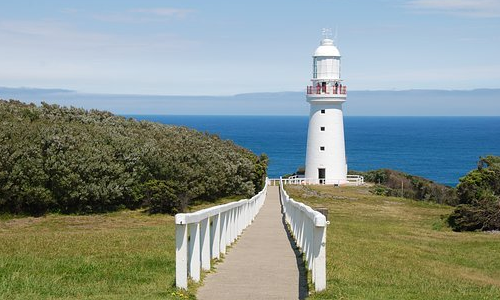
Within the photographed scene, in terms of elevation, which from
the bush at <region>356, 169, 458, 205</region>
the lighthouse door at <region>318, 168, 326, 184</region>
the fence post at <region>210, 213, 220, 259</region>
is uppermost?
the fence post at <region>210, 213, 220, 259</region>

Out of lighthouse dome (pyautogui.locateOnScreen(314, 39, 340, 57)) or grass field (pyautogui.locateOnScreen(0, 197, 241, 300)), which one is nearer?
grass field (pyautogui.locateOnScreen(0, 197, 241, 300))

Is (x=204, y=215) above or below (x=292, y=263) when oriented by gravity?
above

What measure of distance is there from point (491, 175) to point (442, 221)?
743 centimetres

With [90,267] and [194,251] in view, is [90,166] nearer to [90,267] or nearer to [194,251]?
[90,267]

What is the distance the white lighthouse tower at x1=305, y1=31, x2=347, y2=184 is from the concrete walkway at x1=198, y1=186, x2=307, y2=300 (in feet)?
124

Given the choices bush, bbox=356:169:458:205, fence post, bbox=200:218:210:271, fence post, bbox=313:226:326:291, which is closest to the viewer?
fence post, bbox=313:226:326:291

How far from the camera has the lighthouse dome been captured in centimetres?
5556

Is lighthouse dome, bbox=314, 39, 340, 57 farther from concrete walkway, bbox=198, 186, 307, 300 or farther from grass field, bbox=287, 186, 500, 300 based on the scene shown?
concrete walkway, bbox=198, 186, 307, 300

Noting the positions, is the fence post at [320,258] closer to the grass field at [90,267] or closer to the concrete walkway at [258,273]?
the concrete walkway at [258,273]

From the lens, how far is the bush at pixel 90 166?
26438 mm

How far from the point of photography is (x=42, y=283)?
32.3ft

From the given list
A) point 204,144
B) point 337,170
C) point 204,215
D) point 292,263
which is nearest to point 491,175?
point 204,144

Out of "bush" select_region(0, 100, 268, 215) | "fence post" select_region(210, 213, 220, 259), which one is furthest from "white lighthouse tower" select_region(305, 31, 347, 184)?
"fence post" select_region(210, 213, 220, 259)

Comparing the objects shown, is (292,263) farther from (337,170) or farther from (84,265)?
(337,170)
